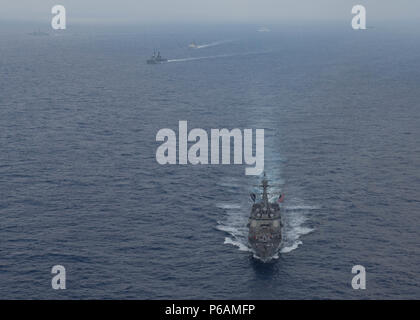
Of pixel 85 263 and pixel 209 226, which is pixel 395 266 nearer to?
pixel 209 226

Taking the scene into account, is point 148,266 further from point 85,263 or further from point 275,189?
point 275,189

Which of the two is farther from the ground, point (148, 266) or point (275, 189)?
point (275, 189)
